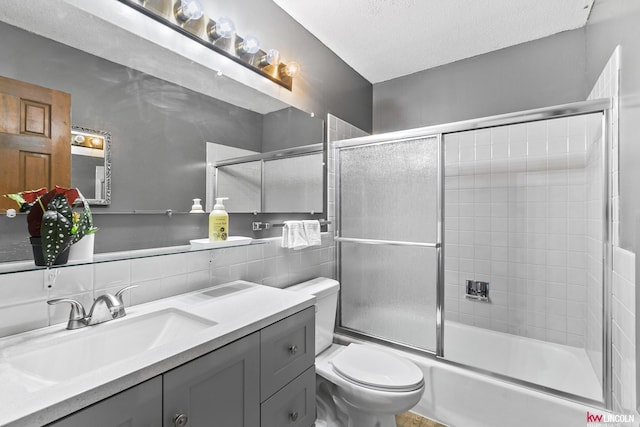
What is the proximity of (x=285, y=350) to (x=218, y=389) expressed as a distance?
30 cm

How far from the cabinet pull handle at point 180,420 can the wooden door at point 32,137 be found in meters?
0.77

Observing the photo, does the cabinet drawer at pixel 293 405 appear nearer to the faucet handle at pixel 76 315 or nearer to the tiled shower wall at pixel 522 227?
the faucet handle at pixel 76 315

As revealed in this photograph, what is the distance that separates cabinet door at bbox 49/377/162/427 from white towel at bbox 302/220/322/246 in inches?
45.8

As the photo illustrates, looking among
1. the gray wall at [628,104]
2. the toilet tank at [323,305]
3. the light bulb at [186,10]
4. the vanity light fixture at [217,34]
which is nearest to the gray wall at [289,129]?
the vanity light fixture at [217,34]

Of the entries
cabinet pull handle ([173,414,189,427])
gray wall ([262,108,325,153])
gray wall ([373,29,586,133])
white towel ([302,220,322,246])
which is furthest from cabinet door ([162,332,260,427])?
gray wall ([373,29,586,133])

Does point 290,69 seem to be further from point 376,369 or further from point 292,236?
point 376,369

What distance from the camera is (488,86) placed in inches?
92.0

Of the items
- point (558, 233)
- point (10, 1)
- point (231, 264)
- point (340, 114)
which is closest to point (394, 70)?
point (340, 114)

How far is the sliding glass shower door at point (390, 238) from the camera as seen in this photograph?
187 cm

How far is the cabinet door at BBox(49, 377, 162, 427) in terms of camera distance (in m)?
0.60

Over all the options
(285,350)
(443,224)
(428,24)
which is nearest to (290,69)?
(428,24)

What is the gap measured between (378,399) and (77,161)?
1.54 meters

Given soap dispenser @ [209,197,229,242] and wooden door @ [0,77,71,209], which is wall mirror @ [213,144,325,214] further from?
wooden door @ [0,77,71,209]

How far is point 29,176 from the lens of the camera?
896mm
